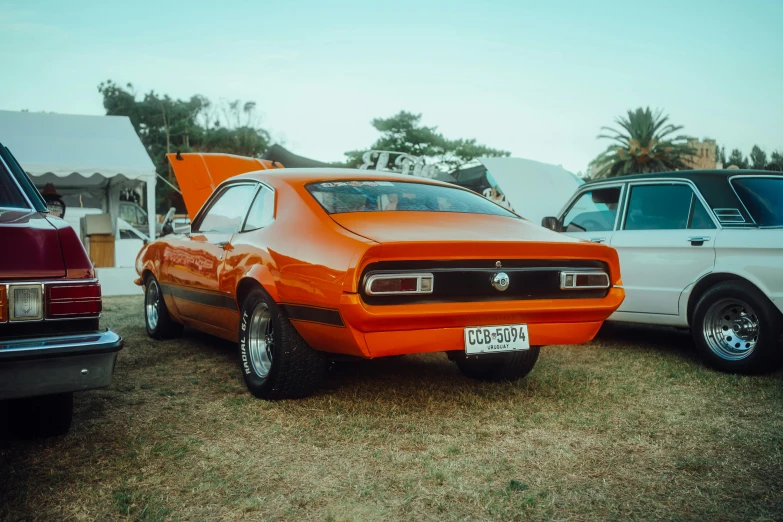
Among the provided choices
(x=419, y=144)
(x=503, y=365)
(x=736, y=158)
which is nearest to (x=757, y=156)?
(x=736, y=158)

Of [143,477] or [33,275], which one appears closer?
[33,275]

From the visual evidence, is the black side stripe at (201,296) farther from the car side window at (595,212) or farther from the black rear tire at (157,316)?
the car side window at (595,212)

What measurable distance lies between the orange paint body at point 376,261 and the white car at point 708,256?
1488mm

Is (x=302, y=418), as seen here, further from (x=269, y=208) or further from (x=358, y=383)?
(x=269, y=208)

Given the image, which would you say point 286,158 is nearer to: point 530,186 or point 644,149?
point 530,186

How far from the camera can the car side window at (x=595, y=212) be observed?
239 inches

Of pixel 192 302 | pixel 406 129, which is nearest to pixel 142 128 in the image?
pixel 406 129

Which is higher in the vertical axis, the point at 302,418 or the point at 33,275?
the point at 33,275

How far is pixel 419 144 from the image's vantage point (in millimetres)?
41281

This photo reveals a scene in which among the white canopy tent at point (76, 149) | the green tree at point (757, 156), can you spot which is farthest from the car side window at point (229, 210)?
the green tree at point (757, 156)

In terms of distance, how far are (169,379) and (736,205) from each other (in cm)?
419

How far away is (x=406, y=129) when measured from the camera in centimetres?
4153

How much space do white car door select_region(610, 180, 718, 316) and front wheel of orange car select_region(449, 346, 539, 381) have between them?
1.67 m

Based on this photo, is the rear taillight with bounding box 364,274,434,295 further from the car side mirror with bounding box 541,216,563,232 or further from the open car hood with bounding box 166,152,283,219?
the open car hood with bounding box 166,152,283,219
